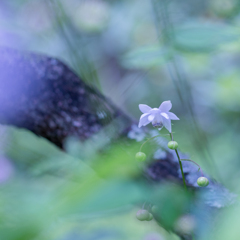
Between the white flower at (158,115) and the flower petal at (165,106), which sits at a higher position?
the flower petal at (165,106)

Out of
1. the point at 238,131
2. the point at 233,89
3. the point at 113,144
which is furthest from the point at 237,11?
the point at 113,144

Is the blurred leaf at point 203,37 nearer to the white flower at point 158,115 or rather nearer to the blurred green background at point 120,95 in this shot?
the blurred green background at point 120,95

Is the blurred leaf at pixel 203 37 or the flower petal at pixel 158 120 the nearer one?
the flower petal at pixel 158 120

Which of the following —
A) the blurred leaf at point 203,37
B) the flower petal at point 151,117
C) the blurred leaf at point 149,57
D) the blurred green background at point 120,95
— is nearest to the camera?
the blurred green background at point 120,95

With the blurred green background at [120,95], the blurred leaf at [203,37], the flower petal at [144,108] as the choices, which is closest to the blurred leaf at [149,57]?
the blurred green background at [120,95]

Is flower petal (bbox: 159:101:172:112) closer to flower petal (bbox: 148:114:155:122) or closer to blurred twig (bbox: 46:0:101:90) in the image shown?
flower petal (bbox: 148:114:155:122)

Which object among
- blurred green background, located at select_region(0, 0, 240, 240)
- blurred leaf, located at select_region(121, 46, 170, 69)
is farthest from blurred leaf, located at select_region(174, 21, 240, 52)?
blurred leaf, located at select_region(121, 46, 170, 69)

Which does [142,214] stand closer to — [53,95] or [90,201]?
[90,201]
